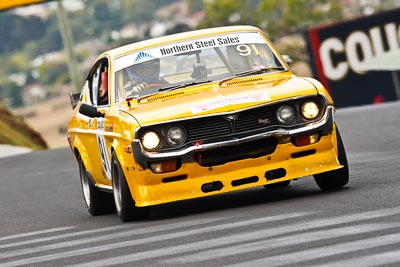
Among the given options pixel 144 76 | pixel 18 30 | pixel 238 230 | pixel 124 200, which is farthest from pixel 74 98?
pixel 18 30

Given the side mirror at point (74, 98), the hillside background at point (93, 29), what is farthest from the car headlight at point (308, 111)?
the hillside background at point (93, 29)

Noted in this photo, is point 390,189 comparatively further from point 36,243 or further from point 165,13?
point 165,13

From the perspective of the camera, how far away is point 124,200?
470 inches

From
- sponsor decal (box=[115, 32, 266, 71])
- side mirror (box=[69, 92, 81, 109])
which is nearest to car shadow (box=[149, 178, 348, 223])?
sponsor decal (box=[115, 32, 266, 71])

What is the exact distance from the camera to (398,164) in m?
14.4

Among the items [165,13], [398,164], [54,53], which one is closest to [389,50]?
[398,164]

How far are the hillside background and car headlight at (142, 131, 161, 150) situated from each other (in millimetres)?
76580

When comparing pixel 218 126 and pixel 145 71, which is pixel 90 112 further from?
pixel 218 126

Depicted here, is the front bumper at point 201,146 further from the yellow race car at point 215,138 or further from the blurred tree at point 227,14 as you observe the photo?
the blurred tree at point 227,14

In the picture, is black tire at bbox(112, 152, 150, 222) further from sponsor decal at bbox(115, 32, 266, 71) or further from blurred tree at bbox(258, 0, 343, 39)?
blurred tree at bbox(258, 0, 343, 39)

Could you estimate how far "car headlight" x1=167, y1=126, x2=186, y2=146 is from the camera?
11.6 metres

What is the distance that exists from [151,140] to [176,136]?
0.20 metres

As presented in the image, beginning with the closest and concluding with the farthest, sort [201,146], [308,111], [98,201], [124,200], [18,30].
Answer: [201,146], [308,111], [124,200], [98,201], [18,30]

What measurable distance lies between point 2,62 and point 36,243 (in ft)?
575
